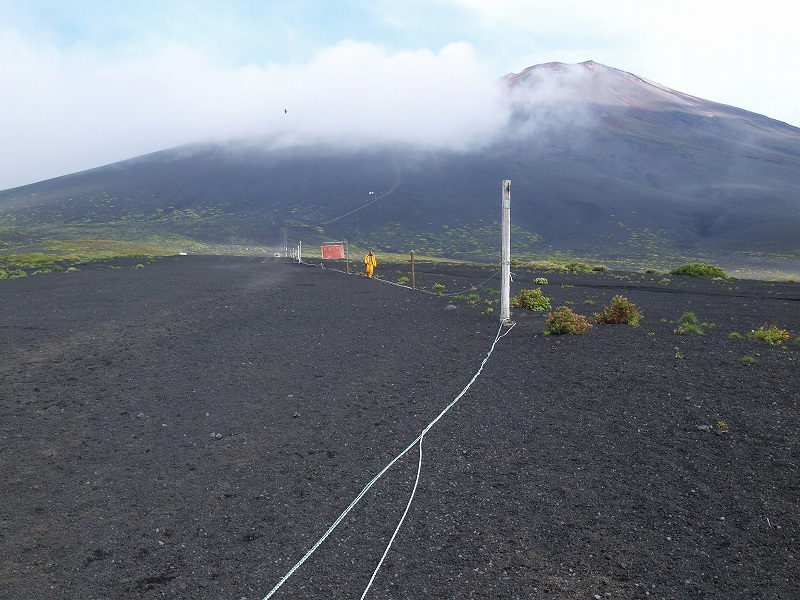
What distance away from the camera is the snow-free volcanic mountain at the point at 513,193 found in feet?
266

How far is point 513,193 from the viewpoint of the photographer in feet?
339

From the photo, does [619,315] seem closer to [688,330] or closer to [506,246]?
[688,330]

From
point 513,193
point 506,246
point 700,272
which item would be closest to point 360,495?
point 506,246

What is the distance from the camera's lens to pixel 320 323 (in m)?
12.6

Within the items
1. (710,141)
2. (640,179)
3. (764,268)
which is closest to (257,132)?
(640,179)

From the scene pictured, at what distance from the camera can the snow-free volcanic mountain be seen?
266 feet

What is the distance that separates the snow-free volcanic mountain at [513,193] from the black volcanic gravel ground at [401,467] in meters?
52.5

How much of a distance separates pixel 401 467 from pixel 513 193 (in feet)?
332

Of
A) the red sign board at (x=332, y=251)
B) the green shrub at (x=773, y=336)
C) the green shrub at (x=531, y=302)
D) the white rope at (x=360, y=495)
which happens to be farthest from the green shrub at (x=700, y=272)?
the white rope at (x=360, y=495)

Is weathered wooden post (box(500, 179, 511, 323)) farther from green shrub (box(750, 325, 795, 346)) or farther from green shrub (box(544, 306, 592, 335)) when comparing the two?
green shrub (box(750, 325, 795, 346))

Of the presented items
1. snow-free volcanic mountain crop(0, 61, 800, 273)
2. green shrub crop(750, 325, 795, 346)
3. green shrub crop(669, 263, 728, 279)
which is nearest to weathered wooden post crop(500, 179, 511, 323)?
green shrub crop(750, 325, 795, 346)

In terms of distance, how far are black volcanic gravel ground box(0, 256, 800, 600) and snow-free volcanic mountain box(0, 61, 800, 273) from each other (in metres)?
52.5

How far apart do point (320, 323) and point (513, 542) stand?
8950mm

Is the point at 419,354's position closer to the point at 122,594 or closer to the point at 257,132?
the point at 122,594
